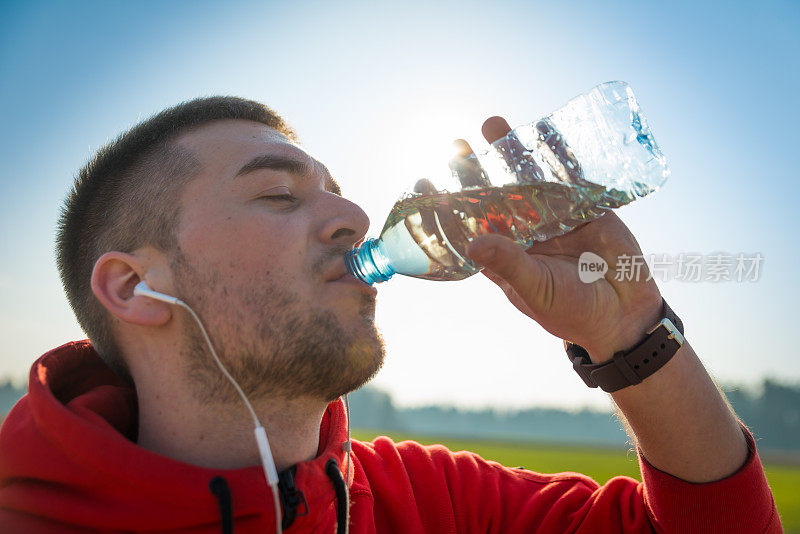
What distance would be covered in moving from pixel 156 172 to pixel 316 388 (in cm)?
126

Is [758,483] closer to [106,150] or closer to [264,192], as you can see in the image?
[264,192]

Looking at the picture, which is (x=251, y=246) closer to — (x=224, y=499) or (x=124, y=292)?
(x=124, y=292)

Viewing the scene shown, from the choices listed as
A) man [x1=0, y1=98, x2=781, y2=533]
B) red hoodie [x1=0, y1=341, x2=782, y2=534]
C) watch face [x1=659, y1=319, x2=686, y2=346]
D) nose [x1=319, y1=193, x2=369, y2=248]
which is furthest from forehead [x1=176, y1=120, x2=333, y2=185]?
watch face [x1=659, y1=319, x2=686, y2=346]

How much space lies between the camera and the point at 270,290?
2.03 m

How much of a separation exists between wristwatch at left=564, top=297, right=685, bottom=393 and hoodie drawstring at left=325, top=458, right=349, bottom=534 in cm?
113

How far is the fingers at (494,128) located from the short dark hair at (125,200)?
4.04 feet

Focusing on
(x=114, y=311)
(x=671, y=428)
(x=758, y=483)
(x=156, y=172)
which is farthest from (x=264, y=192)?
(x=758, y=483)

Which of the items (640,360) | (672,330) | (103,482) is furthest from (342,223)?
(672,330)

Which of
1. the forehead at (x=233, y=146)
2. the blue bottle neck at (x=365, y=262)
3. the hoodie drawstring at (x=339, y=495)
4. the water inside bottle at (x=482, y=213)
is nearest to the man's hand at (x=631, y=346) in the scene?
the water inside bottle at (x=482, y=213)

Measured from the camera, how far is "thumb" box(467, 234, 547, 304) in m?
1.77

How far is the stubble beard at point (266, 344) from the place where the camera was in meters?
1.98

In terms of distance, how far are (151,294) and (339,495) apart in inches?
41.2

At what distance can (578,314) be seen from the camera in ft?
7.03
